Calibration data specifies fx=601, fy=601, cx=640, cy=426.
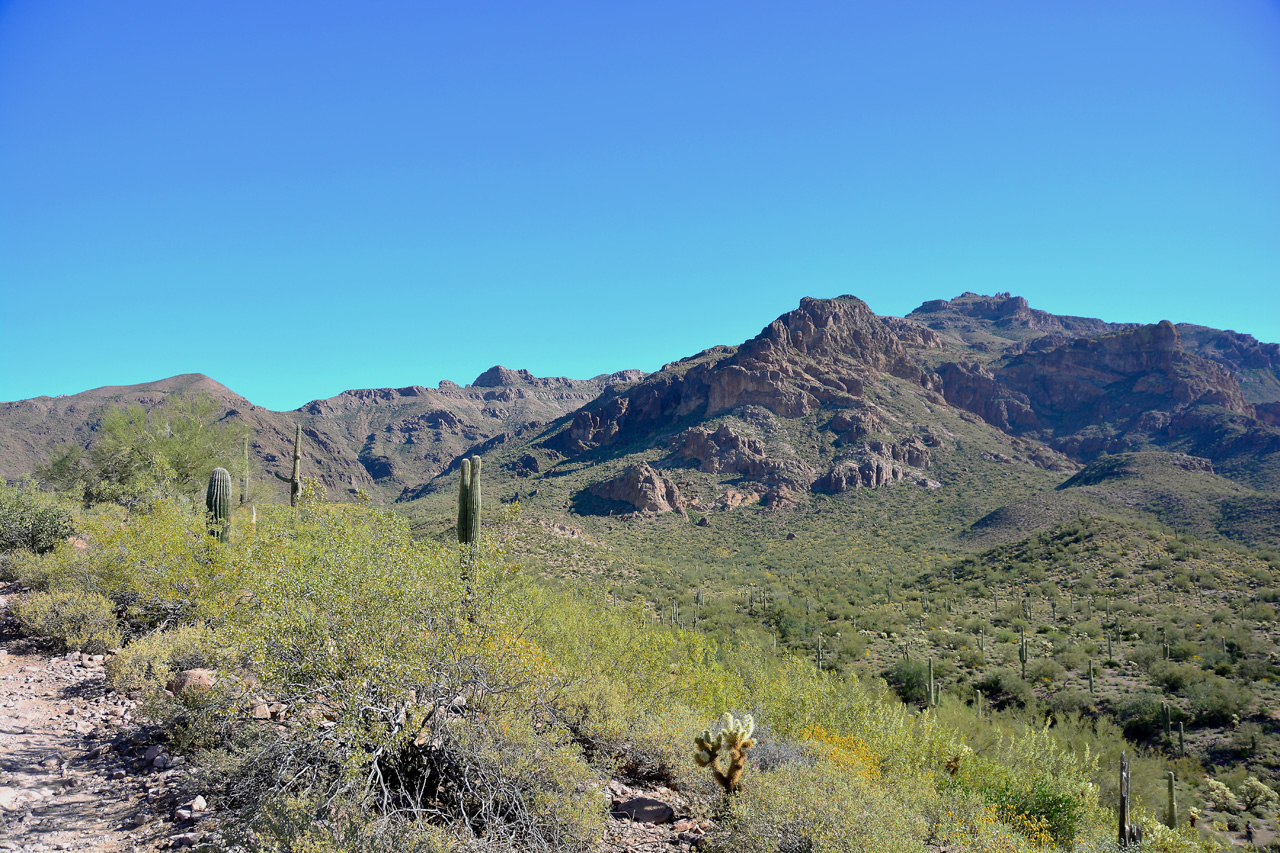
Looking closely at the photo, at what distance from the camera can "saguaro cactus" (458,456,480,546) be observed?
10.4 metres

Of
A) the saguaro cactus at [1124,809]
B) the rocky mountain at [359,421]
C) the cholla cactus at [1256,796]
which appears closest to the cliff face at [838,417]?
the rocky mountain at [359,421]

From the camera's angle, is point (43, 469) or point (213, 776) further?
point (43, 469)

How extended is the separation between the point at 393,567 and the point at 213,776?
3022mm

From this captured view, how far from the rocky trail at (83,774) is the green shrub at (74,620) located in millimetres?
948

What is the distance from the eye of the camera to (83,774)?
7117mm

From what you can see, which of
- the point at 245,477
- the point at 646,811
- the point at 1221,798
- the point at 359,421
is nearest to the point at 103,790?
the point at 646,811

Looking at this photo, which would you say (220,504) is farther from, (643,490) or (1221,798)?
(643,490)

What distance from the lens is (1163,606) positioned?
89.9 feet

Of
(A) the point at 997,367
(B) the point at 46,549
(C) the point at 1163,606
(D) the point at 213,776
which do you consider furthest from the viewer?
(A) the point at 997,367

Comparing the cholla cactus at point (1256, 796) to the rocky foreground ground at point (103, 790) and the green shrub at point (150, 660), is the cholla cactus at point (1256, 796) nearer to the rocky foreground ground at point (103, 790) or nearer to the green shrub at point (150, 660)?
the rocky foreground ground at point (103, 790)

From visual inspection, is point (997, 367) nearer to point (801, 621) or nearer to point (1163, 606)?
point (1163, 606)

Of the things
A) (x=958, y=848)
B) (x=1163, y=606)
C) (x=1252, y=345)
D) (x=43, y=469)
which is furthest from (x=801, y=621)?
(x=1252, y=345)

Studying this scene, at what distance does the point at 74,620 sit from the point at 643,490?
48.7 meters

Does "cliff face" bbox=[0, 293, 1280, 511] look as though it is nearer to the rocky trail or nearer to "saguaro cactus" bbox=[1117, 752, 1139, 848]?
"saguaro cactus" bbox=[1117, 752, 1139, 848]
